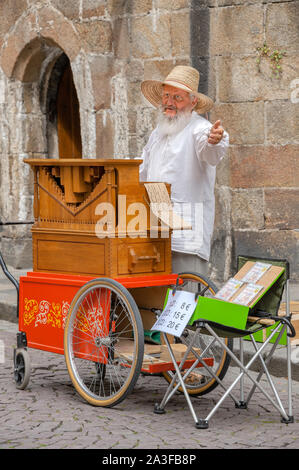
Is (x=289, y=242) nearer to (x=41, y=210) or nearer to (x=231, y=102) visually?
(x=231, y=102)

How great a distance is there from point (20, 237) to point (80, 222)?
6.38 meters

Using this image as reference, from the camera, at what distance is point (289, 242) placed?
30.9 ft

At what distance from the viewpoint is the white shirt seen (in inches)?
245

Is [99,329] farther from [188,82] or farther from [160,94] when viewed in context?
[160,94]

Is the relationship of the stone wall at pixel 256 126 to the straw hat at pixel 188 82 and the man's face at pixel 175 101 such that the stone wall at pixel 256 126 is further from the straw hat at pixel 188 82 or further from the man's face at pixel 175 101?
the man's face at pixel 175 101

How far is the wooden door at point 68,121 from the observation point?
12188 mm

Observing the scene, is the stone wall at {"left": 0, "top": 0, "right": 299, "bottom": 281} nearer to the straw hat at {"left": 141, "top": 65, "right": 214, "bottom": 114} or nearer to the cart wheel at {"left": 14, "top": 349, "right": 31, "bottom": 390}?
the straw hat at {"left": 141, "top": 65, "right": 214, "bottom": 114}

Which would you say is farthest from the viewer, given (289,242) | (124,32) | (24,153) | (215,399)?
(24,153)

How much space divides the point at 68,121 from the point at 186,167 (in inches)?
248

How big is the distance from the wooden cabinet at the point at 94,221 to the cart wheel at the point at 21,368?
56 cm

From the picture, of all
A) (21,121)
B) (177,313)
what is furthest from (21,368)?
(21,121)

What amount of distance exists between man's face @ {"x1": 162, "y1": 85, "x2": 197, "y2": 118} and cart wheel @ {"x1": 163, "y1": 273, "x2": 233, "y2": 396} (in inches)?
44.6

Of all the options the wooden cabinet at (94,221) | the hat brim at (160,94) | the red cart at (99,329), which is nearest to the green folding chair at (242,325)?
the red cart at (99,329)

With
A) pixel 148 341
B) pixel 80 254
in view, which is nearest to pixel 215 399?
pixel 148 341
